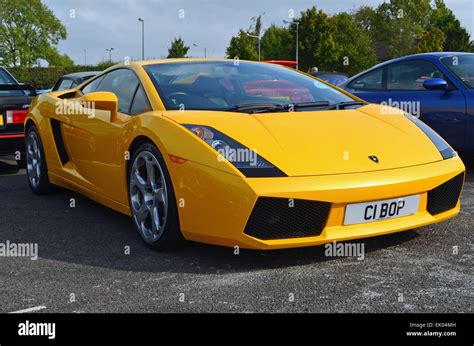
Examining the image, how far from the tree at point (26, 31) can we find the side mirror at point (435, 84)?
2618 inches

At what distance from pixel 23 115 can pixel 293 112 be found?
4.16 meters

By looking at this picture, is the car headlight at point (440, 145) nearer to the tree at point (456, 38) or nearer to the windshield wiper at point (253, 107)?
the windshield wiper at point (253, 107)

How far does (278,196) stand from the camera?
9.66ft

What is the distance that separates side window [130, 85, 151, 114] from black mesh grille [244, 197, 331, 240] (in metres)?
1.19

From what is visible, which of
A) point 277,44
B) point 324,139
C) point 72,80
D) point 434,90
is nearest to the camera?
point 324,139

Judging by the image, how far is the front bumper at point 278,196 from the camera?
2.97 m

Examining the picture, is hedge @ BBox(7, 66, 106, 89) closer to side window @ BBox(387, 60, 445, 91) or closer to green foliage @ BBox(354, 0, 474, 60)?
green foliage @ BBox(354, 0, 474, 60)

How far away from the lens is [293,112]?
3.69m

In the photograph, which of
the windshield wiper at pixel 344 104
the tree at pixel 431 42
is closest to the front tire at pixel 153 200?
the windshield wiper at pixel 344 104

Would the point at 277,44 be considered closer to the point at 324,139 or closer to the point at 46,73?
the point at 46,73

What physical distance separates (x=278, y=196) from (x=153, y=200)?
93cm

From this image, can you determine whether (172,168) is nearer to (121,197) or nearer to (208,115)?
(208,115)

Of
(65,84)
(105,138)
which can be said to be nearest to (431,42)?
(65,84)

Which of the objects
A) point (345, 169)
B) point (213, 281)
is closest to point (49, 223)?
point (213, 281)
